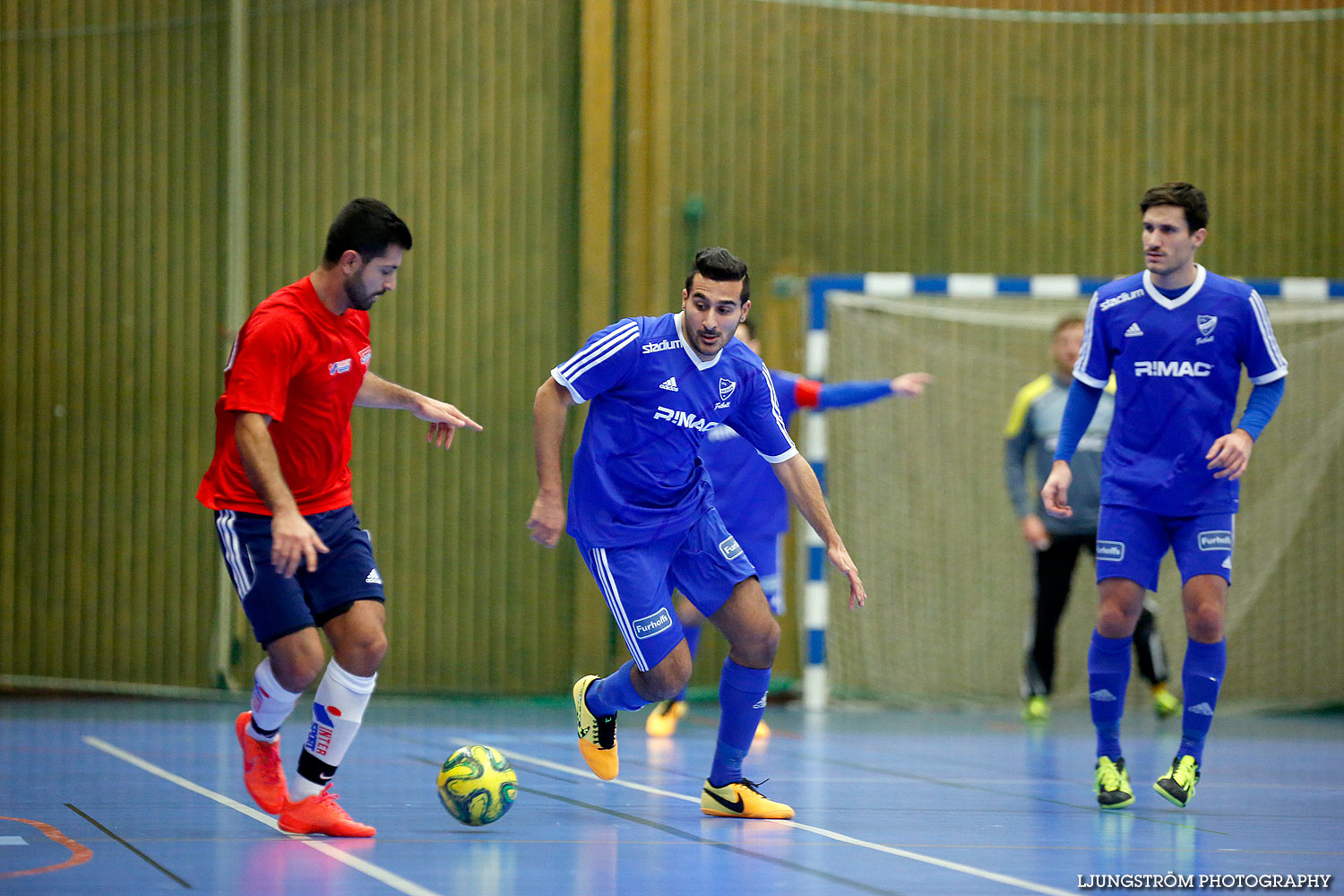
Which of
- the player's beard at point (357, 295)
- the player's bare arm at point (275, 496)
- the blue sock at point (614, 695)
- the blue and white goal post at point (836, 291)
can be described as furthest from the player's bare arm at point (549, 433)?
the blue and white goal post at point (836, 291)

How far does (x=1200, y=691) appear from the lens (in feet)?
18.9

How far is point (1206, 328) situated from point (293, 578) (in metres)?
3.34

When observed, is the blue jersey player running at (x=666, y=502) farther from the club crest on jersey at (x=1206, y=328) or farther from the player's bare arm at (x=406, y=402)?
the club crest on jersey at (x=1206, y=328)

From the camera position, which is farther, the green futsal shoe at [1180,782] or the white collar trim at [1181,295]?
the white collar trim at [1181,295]

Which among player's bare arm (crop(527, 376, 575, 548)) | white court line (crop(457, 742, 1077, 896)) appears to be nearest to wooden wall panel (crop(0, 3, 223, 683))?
white court line (crop(457, 742, 1077, 896))

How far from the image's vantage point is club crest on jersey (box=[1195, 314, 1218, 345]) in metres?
5.69

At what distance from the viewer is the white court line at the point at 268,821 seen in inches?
155

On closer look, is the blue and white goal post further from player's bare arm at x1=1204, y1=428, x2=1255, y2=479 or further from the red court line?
the red court line

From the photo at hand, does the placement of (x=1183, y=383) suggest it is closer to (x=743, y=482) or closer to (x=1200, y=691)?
(x=1200, y=691)

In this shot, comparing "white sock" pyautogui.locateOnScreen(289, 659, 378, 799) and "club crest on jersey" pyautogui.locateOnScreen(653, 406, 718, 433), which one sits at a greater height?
"club crest on jersey" pyautogui.locateOnScreen(653, 406, 718, 433)

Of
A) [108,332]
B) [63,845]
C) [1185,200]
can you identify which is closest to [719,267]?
[1185,200]

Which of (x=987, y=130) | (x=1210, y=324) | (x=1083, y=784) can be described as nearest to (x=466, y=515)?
(x=987, y=130)

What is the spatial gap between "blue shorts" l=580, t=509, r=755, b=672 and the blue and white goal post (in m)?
4.76

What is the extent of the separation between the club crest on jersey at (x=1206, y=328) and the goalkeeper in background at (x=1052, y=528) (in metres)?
3.59
